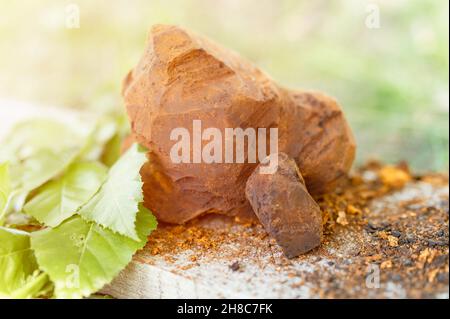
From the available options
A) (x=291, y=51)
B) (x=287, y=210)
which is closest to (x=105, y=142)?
(x=287, y=210)

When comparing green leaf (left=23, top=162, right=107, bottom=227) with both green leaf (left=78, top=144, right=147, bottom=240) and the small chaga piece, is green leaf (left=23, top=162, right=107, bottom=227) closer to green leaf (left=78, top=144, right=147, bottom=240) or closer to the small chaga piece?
green leaf (left=78, top=144, right=147, bottom=240)

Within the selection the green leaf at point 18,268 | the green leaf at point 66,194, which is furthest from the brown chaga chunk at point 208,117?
the green leaf at point 18,268

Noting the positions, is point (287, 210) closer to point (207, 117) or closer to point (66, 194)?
point (207, 117)

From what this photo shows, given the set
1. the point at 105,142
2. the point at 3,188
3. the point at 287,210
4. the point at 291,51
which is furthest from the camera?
the point at 291,51

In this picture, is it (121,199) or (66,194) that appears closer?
(121,199)

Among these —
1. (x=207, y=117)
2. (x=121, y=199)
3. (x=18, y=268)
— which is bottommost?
(x=18, y=268)

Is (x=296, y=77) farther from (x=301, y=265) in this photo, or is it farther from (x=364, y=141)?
(x=301, y=265)
